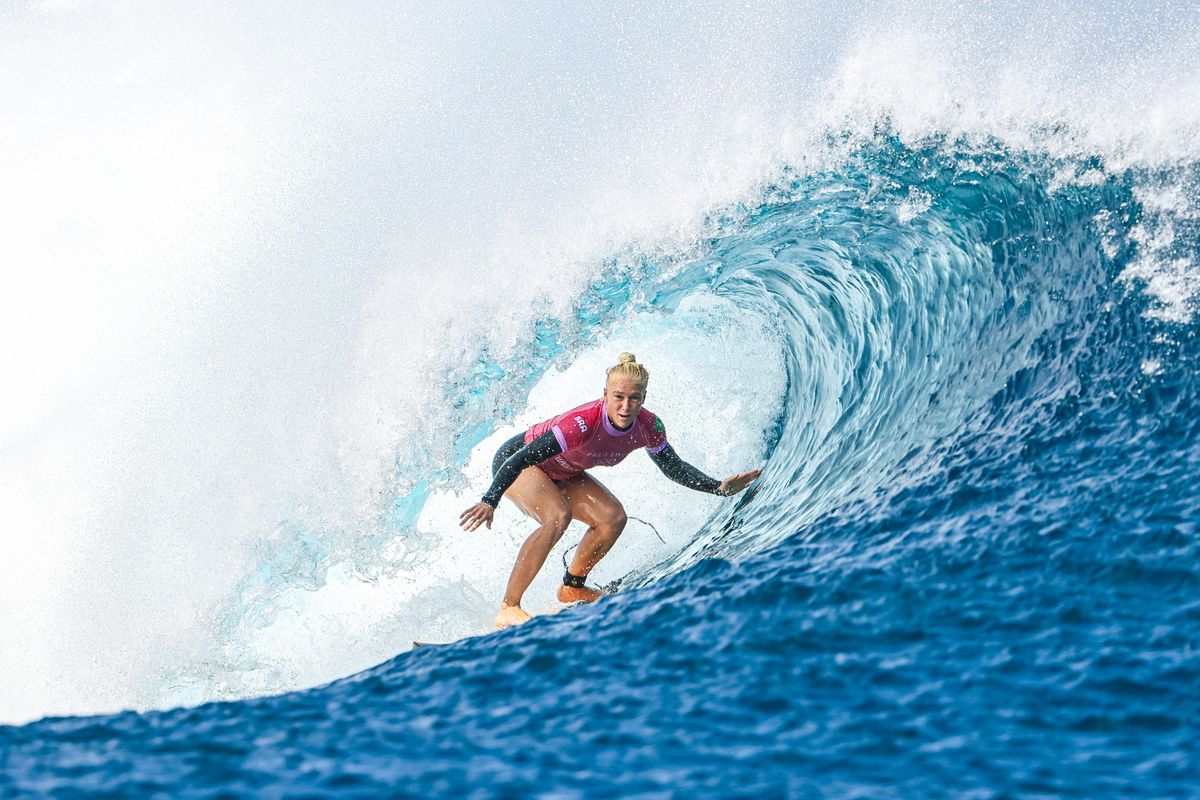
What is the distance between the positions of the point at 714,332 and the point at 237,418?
402 centimetres

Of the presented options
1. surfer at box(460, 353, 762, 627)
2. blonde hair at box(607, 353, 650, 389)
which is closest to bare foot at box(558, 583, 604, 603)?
surfer at box(460, 353, 762, 627)

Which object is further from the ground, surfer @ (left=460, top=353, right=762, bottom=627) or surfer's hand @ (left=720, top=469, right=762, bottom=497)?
surfer @ (left=460, top=353, right=762, bottom=627)

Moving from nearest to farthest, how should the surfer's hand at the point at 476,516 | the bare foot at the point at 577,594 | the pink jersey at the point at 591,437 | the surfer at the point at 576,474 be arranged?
the surfer's hand at the point at 476,516, the surfer at the point at 576,474, the pink jersey at the point at 591,437, the bare foot at the point at 577,594

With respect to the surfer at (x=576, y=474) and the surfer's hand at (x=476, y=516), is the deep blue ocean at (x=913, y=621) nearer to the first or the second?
the surfer at (x=576, y=474)

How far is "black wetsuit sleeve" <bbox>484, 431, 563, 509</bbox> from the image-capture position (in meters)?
5.29

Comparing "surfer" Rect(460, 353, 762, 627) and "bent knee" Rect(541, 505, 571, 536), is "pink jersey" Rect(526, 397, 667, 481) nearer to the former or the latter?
"surfer" Rect(460, 353, 762, 627)

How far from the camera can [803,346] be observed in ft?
24.2

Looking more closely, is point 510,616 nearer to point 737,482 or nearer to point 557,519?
point 557,519

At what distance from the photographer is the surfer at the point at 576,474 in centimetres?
521

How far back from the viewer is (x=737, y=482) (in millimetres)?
6031

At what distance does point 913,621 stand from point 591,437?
7.74 ft

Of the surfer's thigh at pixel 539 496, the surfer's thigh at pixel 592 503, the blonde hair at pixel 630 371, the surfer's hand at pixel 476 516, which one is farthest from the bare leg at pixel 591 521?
the blonde hair at pixel 630 371

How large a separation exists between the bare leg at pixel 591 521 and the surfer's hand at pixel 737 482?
2.05ft

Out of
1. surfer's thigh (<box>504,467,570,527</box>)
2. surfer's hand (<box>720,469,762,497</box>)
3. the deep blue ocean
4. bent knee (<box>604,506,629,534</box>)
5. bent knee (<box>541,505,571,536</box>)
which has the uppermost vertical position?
surfer's thigh (<box>504,467,570,527</box>)
